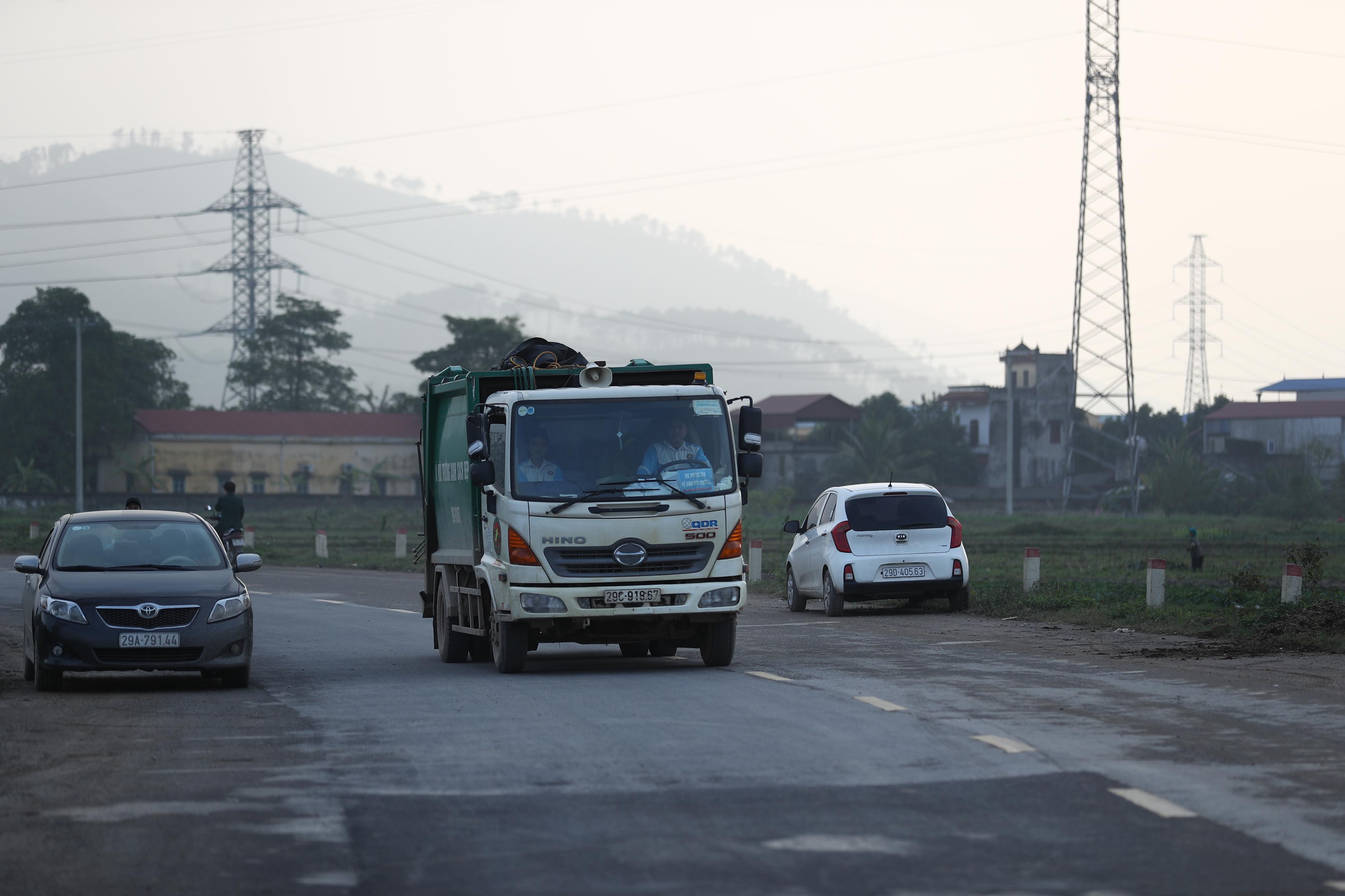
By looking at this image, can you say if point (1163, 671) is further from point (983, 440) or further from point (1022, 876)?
point (983, 440)

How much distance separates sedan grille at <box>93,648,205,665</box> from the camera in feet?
45.5

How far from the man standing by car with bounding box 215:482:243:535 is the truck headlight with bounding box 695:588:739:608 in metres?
17.0

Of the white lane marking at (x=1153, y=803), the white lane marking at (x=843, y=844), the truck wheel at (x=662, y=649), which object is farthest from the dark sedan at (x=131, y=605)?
the white lane marking at (x=1153, y=803)

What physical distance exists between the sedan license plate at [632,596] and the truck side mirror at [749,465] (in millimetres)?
1385

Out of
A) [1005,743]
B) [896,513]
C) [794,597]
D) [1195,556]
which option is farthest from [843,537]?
[1195,556]

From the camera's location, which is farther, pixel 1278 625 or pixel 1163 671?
pixel 1278 625

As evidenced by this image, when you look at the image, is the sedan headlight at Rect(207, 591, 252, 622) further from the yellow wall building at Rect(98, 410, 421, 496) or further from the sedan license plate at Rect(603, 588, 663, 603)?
the yellow wall building at Rect(98, 410, 421, 496)

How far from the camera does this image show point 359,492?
333ft

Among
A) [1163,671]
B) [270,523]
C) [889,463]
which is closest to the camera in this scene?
[1163,671]

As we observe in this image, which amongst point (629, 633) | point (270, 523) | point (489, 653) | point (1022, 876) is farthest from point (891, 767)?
point (270, 523)

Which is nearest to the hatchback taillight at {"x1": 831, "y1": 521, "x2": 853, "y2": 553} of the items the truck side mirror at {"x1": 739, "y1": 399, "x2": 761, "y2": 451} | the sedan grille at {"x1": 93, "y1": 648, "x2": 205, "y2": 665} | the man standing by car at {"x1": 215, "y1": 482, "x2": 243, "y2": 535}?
the truck side mirror at {"x1": 739, "y1": 399, "x2": 761, "y2": 451}

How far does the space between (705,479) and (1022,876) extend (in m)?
8.69

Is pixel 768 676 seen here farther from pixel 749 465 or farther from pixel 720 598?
pixel 749 465

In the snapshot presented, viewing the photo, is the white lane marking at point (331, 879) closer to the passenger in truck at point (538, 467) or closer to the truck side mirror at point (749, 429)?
the passenger in truck at point (538, 467)
